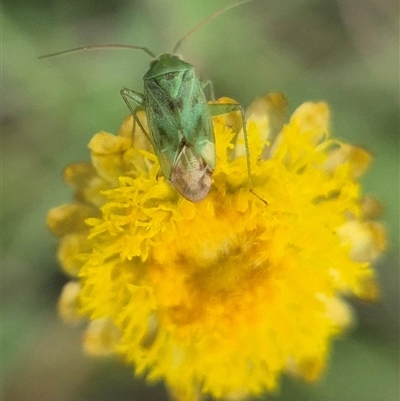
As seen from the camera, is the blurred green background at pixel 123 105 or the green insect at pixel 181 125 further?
the blurred green background at pixel 123 105

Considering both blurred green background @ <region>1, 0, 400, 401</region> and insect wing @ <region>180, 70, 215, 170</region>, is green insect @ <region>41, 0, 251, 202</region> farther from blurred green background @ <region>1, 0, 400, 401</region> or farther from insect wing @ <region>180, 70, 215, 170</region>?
blurred green background @ <region>1, 0, 400, 401</region>

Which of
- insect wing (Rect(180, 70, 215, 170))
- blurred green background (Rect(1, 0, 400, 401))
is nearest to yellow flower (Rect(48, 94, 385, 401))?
insect wing (Rect(180, 70, 215, 170))

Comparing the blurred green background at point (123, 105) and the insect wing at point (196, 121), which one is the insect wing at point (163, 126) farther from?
the blurred green background at point (123, 105)

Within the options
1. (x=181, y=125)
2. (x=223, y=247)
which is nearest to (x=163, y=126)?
(x=181, y=125)

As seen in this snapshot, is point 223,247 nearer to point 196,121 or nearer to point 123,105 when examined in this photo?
point 196,121

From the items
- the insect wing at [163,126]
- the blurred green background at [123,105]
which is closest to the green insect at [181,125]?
the insect wing at [163,126]

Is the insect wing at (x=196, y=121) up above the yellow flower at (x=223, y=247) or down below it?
above
